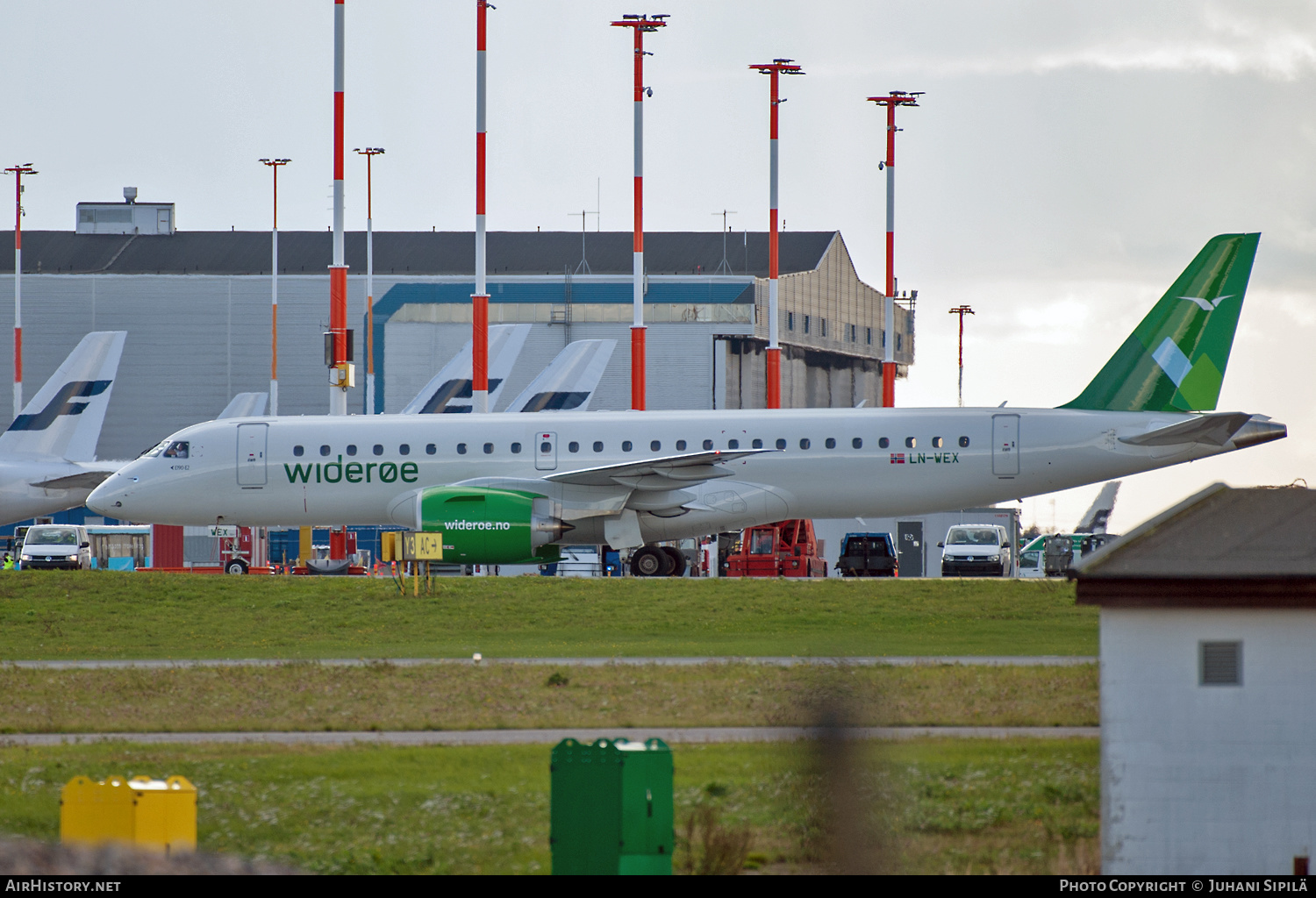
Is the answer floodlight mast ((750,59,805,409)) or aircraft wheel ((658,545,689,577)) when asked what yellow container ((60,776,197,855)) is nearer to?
aircraft wheel ((658,545,689,577))

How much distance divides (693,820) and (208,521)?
26917 millimetres

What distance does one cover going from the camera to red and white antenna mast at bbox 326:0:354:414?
129 feet

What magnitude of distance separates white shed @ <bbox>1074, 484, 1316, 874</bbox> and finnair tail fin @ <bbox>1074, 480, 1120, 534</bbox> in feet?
183

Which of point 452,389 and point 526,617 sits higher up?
point 452,389

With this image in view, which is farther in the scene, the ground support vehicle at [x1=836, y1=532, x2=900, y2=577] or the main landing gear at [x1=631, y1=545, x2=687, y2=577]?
the ground support vehicle at [x1=836, y1=532, x2=900, y2=577]

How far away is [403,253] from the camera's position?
92062mm

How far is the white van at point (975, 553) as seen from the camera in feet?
160

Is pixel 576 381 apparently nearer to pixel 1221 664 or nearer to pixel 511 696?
pixel 511 696

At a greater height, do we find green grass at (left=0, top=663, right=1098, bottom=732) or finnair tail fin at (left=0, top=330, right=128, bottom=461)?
finnair tail fin at (left=0, top=330, right=128, bottom=461)

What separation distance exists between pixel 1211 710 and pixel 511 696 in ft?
32.5

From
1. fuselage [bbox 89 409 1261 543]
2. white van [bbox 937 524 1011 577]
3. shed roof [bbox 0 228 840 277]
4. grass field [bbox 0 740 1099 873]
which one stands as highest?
shed roof [bbox 0 228 840 277]

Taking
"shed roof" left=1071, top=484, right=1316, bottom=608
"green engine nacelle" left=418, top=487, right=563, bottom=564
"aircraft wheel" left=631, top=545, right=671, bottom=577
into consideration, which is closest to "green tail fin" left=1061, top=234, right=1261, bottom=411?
"aircraft wheel" left=631, top=545, right=671, bottom=577

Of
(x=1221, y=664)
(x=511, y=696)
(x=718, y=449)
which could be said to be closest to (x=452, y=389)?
(x=718, y=449)

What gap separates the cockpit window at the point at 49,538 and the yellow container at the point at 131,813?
4613 cm
